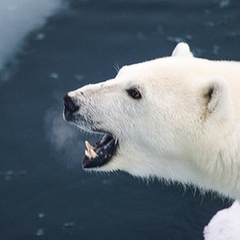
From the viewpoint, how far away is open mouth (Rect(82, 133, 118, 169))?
3801 mm

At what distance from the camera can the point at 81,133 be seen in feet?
18.3

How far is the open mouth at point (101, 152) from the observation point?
3.80 metres

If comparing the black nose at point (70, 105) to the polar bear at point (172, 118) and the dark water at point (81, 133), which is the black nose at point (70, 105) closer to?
the polar bear at point (172, 118)

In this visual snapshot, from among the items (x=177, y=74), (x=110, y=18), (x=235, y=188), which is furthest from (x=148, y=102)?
(x=110, y=18)

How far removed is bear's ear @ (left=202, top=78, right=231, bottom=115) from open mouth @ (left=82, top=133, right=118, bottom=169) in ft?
2.00

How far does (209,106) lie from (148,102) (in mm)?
315

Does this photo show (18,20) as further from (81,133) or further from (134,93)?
(134,93)

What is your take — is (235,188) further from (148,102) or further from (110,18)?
(110,18)

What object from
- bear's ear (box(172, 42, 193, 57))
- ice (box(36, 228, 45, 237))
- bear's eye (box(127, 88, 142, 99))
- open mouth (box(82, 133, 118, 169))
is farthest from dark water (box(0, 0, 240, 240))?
bear's eye (box(127, 88, 142, 99))

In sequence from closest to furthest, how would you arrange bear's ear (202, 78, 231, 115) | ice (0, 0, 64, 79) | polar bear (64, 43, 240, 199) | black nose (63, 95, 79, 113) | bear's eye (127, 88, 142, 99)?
bear's ear (202, 78, 231, 115), polar bear (64, 43, 240, 199), bear's eye (127, 88, 142, 99), black nose (63, 95, 79, 113), ice (0, 0, 64, 79)

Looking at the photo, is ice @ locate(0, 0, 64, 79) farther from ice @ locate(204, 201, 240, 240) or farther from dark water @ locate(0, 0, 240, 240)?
ice @ locate(204, 201, 240, 240)

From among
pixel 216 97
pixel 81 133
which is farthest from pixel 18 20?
pixel 216 97

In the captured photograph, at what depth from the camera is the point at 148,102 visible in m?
3.52

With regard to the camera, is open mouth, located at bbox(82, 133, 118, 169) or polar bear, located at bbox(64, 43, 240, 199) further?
open mouth, located at bbox(82, 133, 118, 169)
